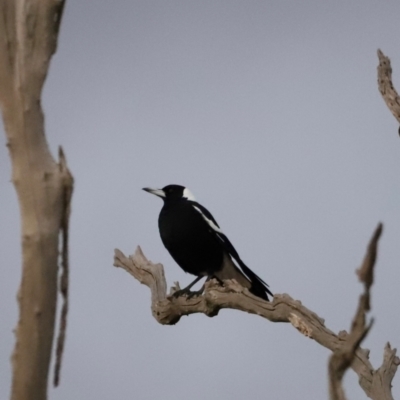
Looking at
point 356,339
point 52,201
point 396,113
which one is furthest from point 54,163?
point 396,113

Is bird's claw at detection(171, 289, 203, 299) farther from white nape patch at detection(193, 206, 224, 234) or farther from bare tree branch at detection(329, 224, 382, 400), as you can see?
bare tree branch at detection(329, 224, 382, 400)

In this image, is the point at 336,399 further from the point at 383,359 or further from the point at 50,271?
the point at 383,359

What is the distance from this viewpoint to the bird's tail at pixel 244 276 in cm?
620

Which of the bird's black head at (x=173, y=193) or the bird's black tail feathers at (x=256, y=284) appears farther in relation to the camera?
the bird's black head at (x=173, y=193)

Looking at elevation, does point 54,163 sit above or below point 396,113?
below

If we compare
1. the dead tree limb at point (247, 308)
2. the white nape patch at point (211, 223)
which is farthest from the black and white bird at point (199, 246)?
the dead tree limb at point (247, 308)

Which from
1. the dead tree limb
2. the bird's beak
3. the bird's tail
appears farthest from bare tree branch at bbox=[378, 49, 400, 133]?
the bird's beak

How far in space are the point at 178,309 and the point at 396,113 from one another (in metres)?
1.88

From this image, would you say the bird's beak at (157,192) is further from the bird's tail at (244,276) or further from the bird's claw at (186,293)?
the bird's claw at (186,293)

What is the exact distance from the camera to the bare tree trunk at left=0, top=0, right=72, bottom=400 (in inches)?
42.2

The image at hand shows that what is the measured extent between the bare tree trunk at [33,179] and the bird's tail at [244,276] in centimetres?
493

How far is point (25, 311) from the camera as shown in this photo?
42.8 inches

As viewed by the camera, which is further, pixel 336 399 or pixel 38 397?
pixel 38 397

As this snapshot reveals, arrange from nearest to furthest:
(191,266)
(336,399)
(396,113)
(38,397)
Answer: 1. (336,399)
2. (38,397)
3. (396,113)
4. (191,266)
